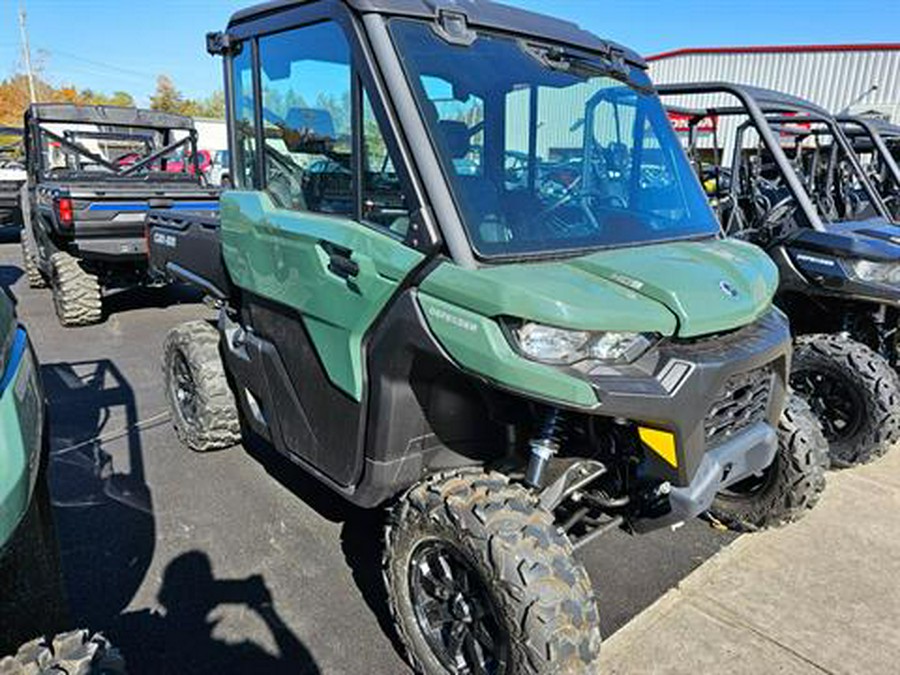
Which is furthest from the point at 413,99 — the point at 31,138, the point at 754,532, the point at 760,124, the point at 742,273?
the point at 31,138

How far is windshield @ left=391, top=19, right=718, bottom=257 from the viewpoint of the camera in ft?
7.60

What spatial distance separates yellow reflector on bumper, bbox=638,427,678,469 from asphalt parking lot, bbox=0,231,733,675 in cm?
108

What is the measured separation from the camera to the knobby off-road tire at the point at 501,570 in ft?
6.71

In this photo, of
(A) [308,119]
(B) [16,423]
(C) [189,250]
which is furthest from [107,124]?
(B) [16,423]

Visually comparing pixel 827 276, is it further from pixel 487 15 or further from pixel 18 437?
pixel 18 437

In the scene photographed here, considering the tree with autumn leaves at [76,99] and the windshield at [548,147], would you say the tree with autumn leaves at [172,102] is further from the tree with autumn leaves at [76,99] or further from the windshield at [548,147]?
the windshield at [548,147]

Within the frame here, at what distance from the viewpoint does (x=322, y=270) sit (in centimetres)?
267

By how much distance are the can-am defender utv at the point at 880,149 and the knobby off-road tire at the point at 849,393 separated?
2265 mm

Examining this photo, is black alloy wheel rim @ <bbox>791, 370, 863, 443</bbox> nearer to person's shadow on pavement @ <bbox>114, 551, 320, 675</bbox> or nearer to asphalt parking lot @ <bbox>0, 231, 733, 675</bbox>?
asphalt parking lot @ <bbox>0, 231, 733, 675</bbox>

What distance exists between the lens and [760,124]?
4.55 meters

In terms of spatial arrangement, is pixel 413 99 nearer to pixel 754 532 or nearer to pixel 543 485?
pixel 543 485

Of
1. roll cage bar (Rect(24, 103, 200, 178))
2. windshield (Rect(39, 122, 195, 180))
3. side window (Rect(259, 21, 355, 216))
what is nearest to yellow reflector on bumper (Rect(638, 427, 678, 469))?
side window (Rect(259, 21, 355, 216))

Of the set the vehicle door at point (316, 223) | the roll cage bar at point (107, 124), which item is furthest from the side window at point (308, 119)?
the roll cage bar at point (107, 124)

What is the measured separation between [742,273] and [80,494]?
A: 3.60 metres
